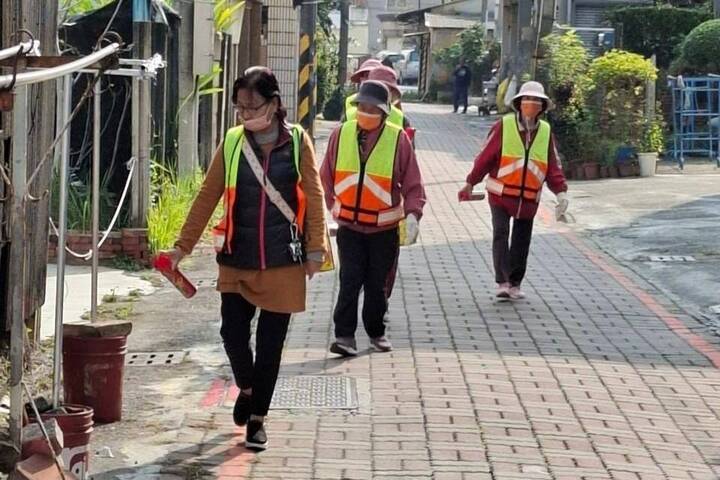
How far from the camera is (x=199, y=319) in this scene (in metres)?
10.3

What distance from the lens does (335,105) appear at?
124 feet

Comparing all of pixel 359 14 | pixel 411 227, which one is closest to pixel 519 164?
pixel 411 227

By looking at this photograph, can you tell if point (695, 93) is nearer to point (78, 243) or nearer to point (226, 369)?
point (78, 243)

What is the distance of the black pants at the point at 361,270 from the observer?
9.02m

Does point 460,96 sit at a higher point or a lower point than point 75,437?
higher

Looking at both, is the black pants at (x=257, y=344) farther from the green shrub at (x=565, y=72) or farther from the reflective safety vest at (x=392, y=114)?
the green shrub at (x=565, y=72)

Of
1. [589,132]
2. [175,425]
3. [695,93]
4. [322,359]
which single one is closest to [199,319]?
[322,359]

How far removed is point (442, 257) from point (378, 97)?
4.97 metres

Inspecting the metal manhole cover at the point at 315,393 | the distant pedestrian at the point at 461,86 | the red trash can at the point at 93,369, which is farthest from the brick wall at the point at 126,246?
the distant pedestrian at the point at 461,86

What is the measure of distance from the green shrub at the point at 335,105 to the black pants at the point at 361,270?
2854cm

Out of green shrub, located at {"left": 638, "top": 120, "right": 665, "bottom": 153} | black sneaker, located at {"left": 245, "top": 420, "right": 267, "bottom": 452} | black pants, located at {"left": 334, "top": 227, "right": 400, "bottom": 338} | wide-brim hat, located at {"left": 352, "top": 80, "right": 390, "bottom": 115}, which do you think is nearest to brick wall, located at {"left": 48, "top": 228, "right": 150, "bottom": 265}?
black pants, located at {"left": 334, "top": 227, "right": 400, "bottom": 338}

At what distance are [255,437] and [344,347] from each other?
2205 millimetres

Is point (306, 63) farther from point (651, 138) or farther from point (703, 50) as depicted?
point (703, 50)

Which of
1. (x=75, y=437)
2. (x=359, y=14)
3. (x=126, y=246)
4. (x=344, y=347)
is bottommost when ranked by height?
(x=344, y=347)
